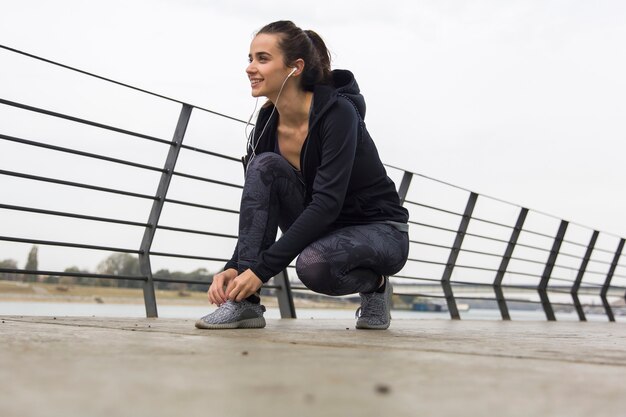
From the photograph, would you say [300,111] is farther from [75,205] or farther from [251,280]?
[75,205]

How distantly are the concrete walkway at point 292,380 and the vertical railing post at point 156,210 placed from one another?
5.80 feet

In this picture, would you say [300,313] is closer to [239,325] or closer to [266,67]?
[239,325]

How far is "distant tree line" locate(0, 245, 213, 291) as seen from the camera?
2809mm

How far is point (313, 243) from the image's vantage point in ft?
6.97

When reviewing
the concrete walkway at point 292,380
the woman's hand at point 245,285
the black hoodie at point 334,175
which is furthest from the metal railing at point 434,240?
the concrete walkway at point 292,380

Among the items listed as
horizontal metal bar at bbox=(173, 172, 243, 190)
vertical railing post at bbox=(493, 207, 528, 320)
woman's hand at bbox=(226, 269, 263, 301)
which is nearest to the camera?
woman's hand at bbox=(226, 269, 263, 301)

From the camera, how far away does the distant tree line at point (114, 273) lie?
281 centimetres

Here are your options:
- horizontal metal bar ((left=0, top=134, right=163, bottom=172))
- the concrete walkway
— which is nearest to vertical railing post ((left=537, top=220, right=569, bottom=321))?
horizontal metal bar ((left=0, top=134, right=163, bottom=172))

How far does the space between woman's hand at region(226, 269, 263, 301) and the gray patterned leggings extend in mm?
141

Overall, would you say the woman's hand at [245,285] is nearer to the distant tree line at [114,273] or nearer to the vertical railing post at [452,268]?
the distant tree line at [114,273]

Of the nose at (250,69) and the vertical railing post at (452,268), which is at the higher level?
the nose at (250,69)

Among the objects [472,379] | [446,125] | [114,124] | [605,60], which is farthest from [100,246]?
[605,60]

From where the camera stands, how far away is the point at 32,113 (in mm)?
2838

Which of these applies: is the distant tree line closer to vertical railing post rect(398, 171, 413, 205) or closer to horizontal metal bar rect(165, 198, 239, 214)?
horizontal metal bar rect(165, 198, 239, 214)
